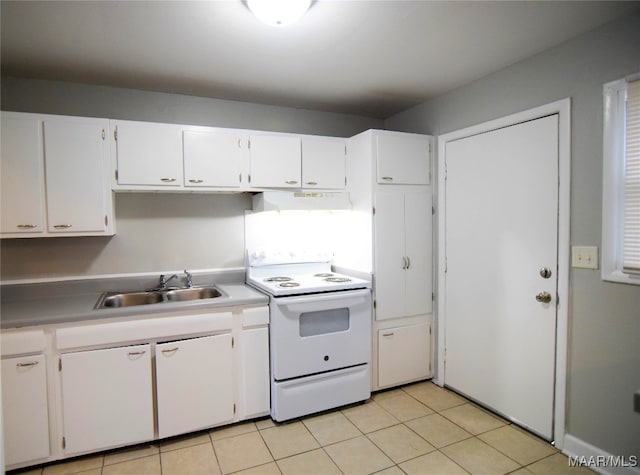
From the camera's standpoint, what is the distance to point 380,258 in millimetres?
3055

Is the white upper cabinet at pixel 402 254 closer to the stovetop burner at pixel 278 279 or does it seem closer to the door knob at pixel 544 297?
the stovetop burner at pixel 278 279

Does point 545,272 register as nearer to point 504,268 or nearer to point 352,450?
point 504,268

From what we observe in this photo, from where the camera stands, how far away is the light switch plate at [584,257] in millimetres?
2125

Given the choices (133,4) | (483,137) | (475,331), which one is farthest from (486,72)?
(133,4)

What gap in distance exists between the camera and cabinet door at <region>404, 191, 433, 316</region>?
10.3 feet

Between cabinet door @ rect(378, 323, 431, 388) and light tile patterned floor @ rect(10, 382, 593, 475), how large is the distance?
0.35 metres

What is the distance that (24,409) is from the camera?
214cm

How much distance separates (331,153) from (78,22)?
6.10ft

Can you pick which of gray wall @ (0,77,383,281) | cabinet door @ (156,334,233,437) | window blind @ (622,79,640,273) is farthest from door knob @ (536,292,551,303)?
gray wall @ (0,77,383,281)

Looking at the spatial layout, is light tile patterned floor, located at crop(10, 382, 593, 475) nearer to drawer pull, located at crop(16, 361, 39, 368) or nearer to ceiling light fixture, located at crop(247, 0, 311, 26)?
drawer pull, located at crop(16, 361, 39, 368)

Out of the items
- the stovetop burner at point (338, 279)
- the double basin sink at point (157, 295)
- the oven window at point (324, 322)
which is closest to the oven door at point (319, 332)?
the oven window at point (324, 322)

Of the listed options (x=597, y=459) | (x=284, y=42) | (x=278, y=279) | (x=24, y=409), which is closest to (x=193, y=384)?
(x=24, y=409)

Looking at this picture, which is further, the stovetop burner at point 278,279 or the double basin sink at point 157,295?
the stovetop burner at point 278,279

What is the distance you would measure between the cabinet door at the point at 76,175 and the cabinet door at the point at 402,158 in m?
1.97
